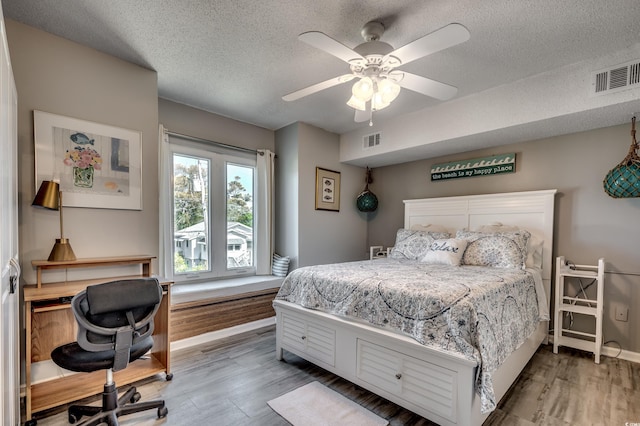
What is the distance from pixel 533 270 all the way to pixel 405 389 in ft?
6.18

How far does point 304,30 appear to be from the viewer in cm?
210

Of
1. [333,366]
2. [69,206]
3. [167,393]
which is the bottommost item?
[167,393]

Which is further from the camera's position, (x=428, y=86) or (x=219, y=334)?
(x=219, y=334)

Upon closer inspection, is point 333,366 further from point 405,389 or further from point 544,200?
point 544,200

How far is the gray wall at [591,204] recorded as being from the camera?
2.74 metres

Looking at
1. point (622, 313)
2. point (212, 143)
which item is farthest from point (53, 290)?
point (622, 313)

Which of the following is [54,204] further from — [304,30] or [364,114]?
[364,114]

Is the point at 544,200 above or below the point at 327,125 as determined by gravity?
below

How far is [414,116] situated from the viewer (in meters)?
3.55

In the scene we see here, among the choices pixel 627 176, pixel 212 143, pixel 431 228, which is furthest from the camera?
pixel 431 228

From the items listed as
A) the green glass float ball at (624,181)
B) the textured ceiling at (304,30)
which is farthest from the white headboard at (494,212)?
the textured ceiling at (304,30)

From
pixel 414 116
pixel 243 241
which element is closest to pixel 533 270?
pixel 414 116

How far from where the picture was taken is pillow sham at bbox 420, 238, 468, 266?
A: 117 inches

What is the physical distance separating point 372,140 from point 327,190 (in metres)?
0.92
